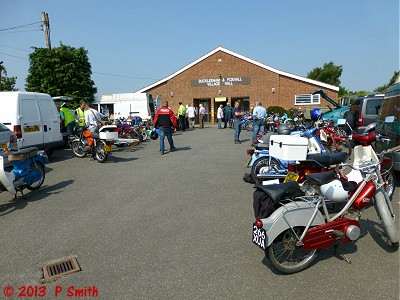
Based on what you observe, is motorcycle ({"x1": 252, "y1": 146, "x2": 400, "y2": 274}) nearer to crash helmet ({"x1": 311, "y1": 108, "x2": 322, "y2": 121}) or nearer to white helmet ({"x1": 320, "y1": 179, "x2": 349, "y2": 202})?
white helmet ({"x1": 320, "y1": 179, "x2": 349, "y2": 202})

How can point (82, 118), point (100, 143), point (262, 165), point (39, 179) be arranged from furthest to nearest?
1. point (82, 118)
2. point (100, 143)
3. point (262, 165)
4. point (39, 179)

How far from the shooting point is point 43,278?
2977 millimetres

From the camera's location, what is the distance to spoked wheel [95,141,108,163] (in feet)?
28.9

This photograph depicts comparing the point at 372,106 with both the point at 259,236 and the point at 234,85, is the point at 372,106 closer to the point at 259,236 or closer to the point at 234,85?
the point at 259,236

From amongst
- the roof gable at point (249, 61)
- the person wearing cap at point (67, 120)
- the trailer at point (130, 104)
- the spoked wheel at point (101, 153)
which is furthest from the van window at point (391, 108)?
the roof gable at point (249, 61)

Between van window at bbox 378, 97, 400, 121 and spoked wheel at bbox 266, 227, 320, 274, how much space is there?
3638 millimetres

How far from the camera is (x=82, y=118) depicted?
467 inches

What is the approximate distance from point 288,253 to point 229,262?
2.06ft

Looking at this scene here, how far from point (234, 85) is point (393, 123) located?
22480mm

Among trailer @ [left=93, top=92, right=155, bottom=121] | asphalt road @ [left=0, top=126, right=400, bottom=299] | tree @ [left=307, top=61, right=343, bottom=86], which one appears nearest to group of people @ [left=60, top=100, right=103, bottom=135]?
asphalt road @ [left=0, top=126, right=400, bottom=299]

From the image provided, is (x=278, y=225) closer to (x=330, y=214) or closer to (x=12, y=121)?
(x=330, y=214)

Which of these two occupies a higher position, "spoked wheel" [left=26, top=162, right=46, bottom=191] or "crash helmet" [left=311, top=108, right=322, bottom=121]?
"crash helmet" [left=311, top=108, right=322, bottom=121]

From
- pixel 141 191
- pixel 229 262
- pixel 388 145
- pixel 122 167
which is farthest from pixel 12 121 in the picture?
pixel 388 145

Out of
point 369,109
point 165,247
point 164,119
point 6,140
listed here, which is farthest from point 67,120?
point 369,109
